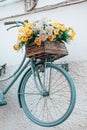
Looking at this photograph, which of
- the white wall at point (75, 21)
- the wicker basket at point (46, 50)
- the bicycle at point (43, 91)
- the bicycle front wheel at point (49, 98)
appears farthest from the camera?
the white wall at point (75, 21)

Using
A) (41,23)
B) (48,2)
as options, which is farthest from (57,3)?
(41,23)

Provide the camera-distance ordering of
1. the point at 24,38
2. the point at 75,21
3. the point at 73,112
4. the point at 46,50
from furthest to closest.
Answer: the point at 75,21
the point at 73,112
the point at 24,38
the point at 46,50

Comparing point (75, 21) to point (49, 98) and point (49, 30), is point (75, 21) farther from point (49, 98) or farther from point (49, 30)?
point (49, 98)

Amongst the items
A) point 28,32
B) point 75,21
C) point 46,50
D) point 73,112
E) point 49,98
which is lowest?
point 73,112

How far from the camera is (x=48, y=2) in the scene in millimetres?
4184

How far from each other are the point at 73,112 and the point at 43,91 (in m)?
0.55

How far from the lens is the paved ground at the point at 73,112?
3.75 m

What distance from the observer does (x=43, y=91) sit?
346 centimetres

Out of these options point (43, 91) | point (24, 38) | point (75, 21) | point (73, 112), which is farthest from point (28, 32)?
point (73, 112)

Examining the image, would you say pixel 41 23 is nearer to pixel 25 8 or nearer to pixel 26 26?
pixel 26 26

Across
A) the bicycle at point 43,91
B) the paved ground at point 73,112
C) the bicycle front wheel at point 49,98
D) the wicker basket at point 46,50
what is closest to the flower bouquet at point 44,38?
the wicker basket at point 46,50

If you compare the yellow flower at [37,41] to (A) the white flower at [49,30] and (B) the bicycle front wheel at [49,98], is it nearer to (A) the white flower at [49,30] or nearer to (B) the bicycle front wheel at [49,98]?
(A) the white flower at [49,30]

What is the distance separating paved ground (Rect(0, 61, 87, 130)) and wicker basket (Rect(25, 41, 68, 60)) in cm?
50

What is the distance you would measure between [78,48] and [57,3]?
2.07 ft
